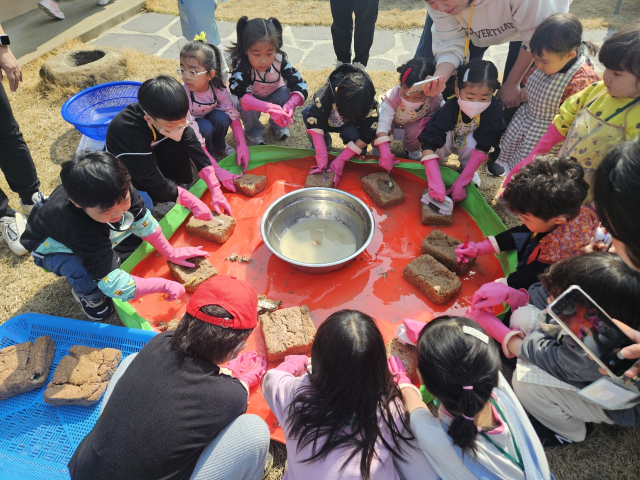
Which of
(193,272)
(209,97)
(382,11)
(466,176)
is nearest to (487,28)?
(466,176)

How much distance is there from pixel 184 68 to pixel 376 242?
7.73ft

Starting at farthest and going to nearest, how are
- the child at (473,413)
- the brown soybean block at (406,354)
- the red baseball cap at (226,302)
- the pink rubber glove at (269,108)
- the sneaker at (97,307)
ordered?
the pink rubber glove at (269,108)
the sneaker at (97,307)
the brown soybean block at (406,354)
the red baseball cap at (226,302)
the child at (473,413)

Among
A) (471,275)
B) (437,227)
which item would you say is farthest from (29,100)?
(471,275)

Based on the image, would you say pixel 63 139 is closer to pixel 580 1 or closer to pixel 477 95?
pixel 477 95

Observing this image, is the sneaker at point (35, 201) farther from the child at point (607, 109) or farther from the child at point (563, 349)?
the child at point (607, 109)

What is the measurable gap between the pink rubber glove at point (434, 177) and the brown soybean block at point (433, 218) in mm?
125

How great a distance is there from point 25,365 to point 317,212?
7.55 ft

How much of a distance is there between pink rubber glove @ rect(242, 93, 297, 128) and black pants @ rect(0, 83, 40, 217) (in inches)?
77.4

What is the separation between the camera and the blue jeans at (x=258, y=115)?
4297 millimetres

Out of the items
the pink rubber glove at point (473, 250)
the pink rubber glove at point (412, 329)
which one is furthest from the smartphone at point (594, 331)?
the pink rubber glove at point (473, 250)

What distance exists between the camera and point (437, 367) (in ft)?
5.56

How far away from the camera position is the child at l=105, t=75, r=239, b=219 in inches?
115

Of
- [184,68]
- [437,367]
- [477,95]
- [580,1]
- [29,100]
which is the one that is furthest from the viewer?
[580,1]

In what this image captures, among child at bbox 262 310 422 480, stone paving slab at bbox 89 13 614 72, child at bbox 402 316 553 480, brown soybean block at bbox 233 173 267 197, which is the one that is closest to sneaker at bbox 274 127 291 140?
brown soybean block at bbox 233 173 267 197
